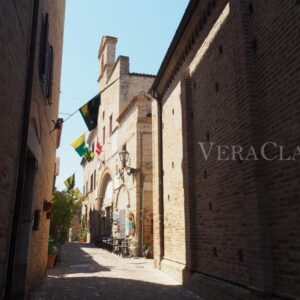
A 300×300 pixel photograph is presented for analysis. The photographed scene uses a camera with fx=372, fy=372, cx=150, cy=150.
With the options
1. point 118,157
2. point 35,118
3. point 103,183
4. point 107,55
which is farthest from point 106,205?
point 35,118

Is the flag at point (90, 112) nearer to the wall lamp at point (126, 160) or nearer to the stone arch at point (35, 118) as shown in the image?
the stone arch at point (35, 118)

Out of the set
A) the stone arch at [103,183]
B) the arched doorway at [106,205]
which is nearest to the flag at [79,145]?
the arched doorway at [106,205]

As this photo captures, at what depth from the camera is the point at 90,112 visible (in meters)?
11.1

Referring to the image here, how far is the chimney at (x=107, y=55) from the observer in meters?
29.4

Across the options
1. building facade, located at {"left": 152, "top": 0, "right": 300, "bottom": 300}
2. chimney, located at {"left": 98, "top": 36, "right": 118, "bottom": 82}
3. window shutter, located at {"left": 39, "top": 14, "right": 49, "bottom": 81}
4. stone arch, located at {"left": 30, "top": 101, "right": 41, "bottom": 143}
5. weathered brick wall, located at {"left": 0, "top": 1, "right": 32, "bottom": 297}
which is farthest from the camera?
chimney, located at {"left": 98, "top": 36, "right": 118, "bottom": 82}

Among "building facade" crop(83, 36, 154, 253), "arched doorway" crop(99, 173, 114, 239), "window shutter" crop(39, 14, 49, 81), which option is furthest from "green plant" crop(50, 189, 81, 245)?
"window shutter" crop(39, 14, 49, 81)

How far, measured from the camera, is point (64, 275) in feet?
37.8

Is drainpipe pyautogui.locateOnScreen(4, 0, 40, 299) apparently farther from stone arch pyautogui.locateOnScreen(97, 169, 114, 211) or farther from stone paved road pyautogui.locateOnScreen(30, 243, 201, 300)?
stone arch pyautogui.locateOnScreen(97, 169, 114, 211)

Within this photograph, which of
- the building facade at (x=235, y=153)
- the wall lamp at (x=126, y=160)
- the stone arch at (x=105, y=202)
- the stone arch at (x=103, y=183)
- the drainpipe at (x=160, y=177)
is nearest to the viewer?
the building facade at (x=235, y=153)

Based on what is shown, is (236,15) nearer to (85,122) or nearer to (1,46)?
(1,46)

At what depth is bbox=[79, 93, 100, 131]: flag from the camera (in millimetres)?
11008

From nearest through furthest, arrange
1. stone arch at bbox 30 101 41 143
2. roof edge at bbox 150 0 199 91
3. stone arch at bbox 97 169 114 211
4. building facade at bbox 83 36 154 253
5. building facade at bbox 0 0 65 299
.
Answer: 1. building facade at bbox 0 0 65 299
2. stone arch at bbox 30 101 41 143
3. roof edge at bbox 150 0 199 91
4. building facade at bbox 83 36 154 253
5. stone arch at bbox 97 169 114 211

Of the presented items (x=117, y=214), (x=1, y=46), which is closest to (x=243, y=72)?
(x=1, y=46)

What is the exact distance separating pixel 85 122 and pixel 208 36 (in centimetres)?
440
